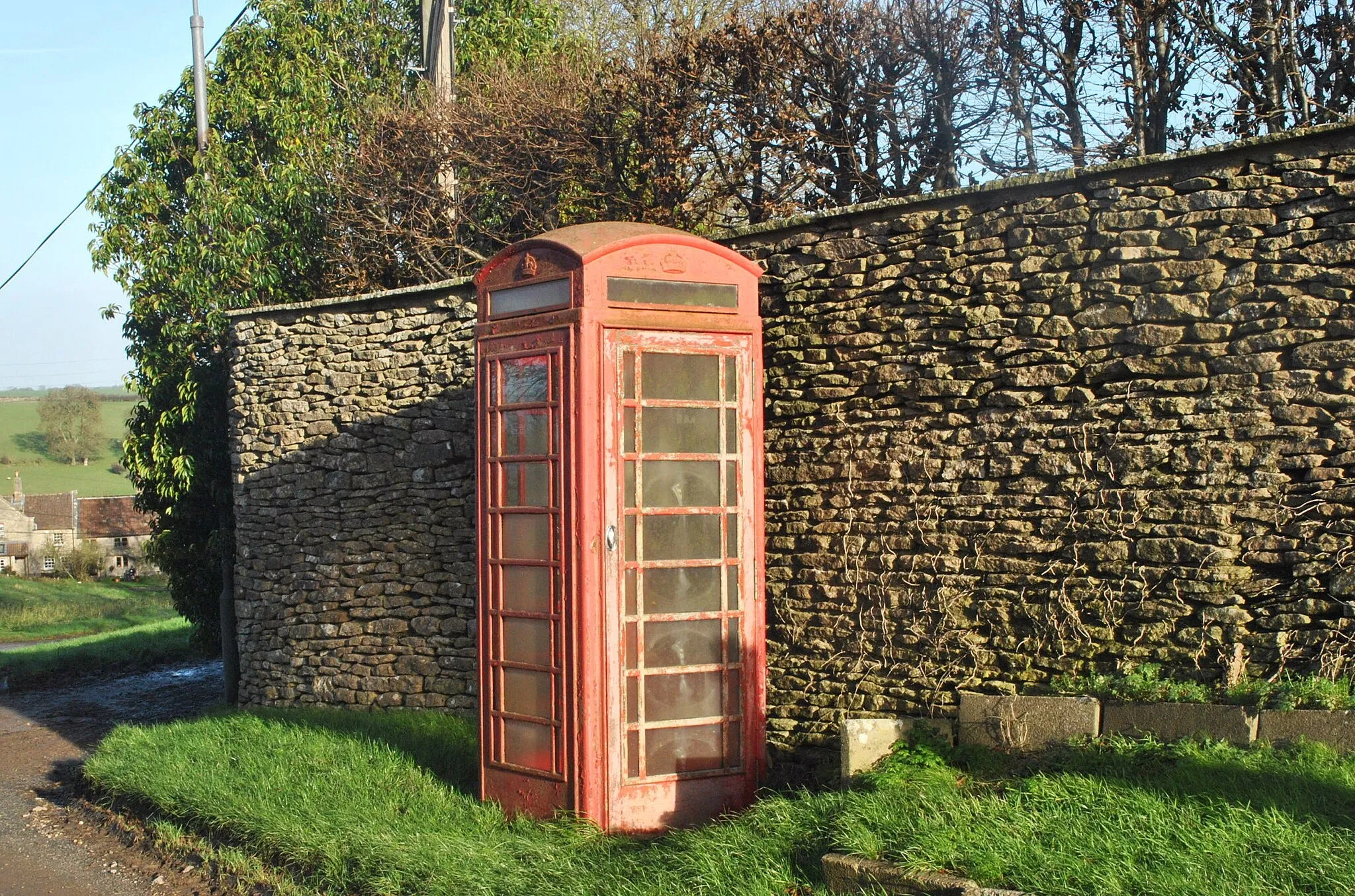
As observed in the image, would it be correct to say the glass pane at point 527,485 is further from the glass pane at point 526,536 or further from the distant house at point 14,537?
the distant house at point 14,537

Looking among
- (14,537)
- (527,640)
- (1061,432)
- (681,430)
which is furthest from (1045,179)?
(14,537)

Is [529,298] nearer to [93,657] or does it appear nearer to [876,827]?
[876,827]

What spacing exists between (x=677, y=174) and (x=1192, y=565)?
7725 mm

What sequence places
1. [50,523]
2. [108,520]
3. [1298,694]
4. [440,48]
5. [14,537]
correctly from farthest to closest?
[108,520] → [50,523] → [14,537] → [440,48] → [1298,694]

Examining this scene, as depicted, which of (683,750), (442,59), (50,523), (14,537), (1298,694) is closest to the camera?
(1298,694)

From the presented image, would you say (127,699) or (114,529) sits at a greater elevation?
(114,529)

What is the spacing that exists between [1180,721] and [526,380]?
12.9ft

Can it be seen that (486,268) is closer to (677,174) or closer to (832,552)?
(832,552)

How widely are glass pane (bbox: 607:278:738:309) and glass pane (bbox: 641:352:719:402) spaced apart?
1.01ft

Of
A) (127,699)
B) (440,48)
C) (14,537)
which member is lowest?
(127,699)

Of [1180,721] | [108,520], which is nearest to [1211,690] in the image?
[1180,721]

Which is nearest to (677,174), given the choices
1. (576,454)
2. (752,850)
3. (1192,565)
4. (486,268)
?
(486,268)

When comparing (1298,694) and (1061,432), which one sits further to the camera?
(1061,432)

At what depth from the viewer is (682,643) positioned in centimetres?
716
